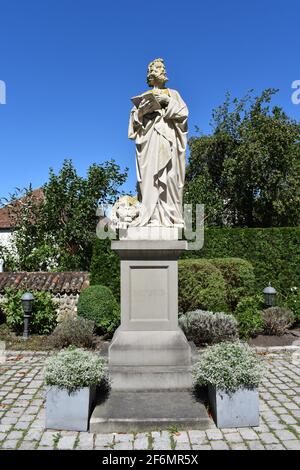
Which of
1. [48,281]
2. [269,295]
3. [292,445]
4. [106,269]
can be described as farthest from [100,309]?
[292,445]

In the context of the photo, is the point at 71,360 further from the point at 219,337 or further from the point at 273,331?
the point at 273,331

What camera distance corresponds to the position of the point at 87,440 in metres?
3.96

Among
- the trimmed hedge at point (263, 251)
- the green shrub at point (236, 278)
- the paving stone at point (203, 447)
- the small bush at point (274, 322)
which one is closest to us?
the paving stone at point (203, 447)

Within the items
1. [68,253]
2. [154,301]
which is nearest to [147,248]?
[154,301]

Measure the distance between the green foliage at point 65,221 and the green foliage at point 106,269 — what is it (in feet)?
9.27

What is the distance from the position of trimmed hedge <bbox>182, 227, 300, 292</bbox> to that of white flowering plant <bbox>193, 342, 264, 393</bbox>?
7.49 meters

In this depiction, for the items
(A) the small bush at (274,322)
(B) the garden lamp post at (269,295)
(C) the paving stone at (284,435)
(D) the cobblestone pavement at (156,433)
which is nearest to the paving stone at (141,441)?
(D) the cobblestone pavement at (156,433)

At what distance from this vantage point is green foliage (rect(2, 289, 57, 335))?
9633mm

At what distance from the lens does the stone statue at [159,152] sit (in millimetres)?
5371

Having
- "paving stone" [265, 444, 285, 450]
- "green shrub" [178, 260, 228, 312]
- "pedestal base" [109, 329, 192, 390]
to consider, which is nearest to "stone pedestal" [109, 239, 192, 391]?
"pedestal base" [109, 329, 192, 390]

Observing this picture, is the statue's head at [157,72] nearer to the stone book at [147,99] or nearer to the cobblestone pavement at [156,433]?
the stone book at [147,99]

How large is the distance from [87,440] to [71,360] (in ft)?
2.62

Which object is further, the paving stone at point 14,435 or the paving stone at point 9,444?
the paving stone at point 14,435
